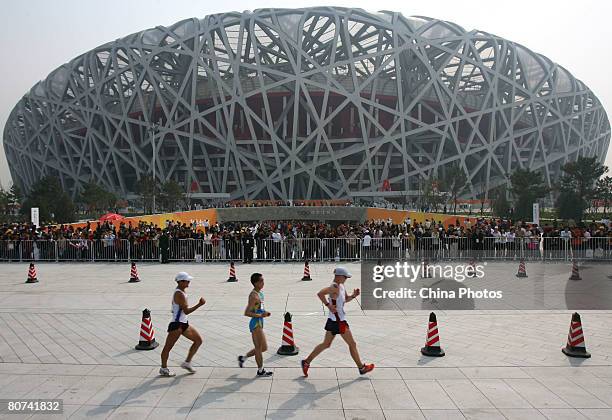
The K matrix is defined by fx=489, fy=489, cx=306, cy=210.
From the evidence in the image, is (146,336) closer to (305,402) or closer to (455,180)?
(305,402)

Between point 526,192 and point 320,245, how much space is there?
85.8 ft

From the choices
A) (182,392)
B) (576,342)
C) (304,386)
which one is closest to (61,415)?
(182,392)

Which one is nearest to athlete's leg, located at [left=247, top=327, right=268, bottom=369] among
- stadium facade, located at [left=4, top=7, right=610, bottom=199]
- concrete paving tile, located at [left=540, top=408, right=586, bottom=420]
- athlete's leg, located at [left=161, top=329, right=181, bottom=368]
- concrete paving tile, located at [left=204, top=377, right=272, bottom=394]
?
concrete paving tile, located at [left=204, top=377, right=272, bottom=394]

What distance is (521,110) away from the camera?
57.3 m

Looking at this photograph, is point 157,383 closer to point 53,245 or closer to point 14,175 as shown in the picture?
point 53,245

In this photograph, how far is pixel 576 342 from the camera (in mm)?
7258

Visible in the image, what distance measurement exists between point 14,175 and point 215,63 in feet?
135

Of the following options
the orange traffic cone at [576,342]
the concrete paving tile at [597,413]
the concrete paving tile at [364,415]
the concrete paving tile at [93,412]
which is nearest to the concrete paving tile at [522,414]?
the concrete paving tile at [597,413]

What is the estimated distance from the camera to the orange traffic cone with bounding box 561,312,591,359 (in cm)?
720

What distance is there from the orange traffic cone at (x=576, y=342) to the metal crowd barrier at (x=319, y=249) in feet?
34.7

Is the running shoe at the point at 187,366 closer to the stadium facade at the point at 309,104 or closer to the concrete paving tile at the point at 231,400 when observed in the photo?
the concrete paving tile at the point at 231,400

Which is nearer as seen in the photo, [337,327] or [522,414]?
[522,414]

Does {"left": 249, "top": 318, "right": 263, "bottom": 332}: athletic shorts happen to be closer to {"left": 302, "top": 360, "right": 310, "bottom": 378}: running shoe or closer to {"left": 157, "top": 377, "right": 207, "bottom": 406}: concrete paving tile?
{"left": 302, "top": 360, "right": 310, "bottom": 378}: running shoe

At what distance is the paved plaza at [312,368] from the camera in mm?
5488
